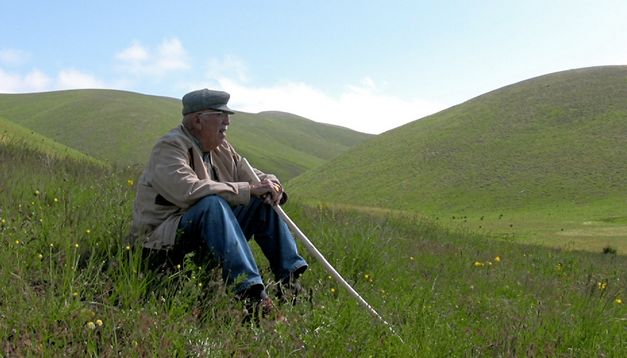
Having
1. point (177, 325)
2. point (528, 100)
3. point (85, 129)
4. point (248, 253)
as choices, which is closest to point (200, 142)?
point (248, 253)

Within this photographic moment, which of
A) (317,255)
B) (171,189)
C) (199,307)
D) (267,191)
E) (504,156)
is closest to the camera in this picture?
(199,307)

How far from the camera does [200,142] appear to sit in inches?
198

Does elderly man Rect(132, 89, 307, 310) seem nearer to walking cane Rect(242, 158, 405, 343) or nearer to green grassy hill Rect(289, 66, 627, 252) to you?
walking cane Rect(242, 158, 405, 343)

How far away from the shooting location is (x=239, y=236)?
14.7 feet

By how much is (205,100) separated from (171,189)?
0.71 metres

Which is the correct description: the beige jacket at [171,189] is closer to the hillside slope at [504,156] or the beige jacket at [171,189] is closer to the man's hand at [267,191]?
the man's hand at [267,191]

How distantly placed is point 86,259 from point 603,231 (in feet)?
119

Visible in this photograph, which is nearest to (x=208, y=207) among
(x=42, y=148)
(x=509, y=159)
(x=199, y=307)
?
(x=199, y=307)

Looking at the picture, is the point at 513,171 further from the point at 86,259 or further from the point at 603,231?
the point at 86,259

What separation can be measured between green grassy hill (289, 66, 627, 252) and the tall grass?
42065 mm

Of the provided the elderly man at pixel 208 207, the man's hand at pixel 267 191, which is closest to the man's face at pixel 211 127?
the elderly man at pixel 208 207

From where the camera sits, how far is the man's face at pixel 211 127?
16.1 feet

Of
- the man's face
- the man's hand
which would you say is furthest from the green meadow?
the man's face

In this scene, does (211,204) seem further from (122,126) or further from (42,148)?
(122,126)
